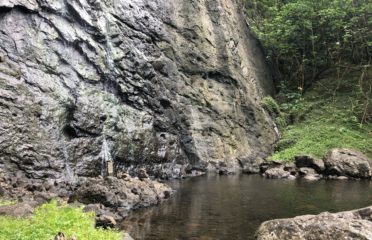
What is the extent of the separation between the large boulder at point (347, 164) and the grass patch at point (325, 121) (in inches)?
101

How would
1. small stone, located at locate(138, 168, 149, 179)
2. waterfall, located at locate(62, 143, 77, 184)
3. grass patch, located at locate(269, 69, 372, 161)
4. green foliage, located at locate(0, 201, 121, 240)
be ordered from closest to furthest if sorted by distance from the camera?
green foliage, located at locate(0, 201, 121, 240), waterfall, located at locate(62, 143, 77, 184), small stone, located at locate(138, 168, 149, 179), grass patch, located at locate(269, 69, 372, 161)

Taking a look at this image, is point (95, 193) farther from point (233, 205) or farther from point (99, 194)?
point (233, 205)

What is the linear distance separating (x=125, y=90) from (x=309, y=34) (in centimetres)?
2815

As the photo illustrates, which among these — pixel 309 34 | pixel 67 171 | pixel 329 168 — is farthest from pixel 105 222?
pixel 309 34

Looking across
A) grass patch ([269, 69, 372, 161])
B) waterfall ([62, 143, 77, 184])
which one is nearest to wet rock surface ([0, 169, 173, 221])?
waterfall ([62, 143, 77, 184])

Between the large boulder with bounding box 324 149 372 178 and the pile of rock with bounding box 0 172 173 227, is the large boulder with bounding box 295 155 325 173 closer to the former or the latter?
the large boulder with bounding box 324 149 372 178

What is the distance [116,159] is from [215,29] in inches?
786

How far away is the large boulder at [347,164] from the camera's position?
3225 cm

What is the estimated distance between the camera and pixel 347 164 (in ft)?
108

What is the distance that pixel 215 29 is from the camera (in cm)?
→ 4097

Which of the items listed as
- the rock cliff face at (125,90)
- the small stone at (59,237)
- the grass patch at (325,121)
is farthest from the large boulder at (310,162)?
the small stone at (59,237)

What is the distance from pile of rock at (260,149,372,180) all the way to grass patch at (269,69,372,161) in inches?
93.8

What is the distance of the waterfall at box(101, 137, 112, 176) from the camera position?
2579cm

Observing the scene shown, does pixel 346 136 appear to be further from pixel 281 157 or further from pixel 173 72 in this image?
pixel 173 72
